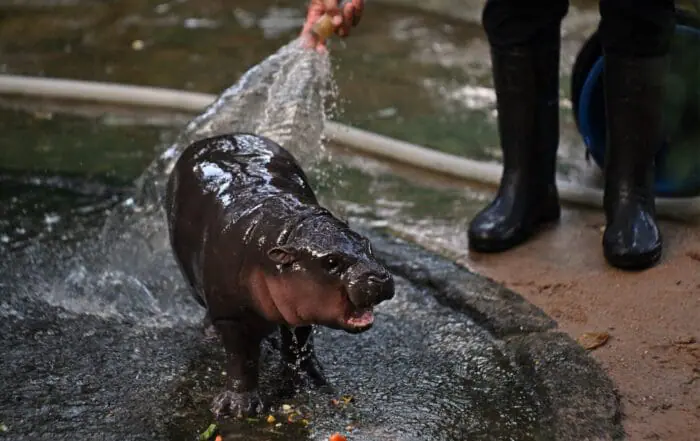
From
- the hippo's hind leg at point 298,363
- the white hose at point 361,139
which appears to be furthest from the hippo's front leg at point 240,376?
the white hose at point 361,139

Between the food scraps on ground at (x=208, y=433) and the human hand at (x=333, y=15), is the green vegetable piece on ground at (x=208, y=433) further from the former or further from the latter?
the human hand at (x=333, y=15)

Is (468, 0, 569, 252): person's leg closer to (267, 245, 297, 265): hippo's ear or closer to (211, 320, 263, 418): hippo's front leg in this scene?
(211, 320, 263, 418): hippo's front leg

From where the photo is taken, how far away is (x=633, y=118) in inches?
117

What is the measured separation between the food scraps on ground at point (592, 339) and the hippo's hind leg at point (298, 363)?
0.70 m

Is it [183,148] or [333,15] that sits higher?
[333,15]

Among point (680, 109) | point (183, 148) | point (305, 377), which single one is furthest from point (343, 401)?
point (680, 109)

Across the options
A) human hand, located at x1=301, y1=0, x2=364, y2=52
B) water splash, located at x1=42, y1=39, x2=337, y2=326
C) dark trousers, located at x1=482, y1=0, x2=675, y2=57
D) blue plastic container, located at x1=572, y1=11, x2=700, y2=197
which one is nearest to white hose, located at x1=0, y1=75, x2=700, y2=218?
blue plastic container, located at x1=572, y1=11, x2=700, y2=197

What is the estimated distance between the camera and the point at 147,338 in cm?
277

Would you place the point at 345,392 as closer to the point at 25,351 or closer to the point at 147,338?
the point at 147,338

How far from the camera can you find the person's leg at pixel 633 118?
2859 mm

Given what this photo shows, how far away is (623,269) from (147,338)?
1.44 metres

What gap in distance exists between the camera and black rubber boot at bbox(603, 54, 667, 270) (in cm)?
293

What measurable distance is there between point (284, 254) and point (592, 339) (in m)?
1.04

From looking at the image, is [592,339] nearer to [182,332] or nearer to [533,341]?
[533,341]
